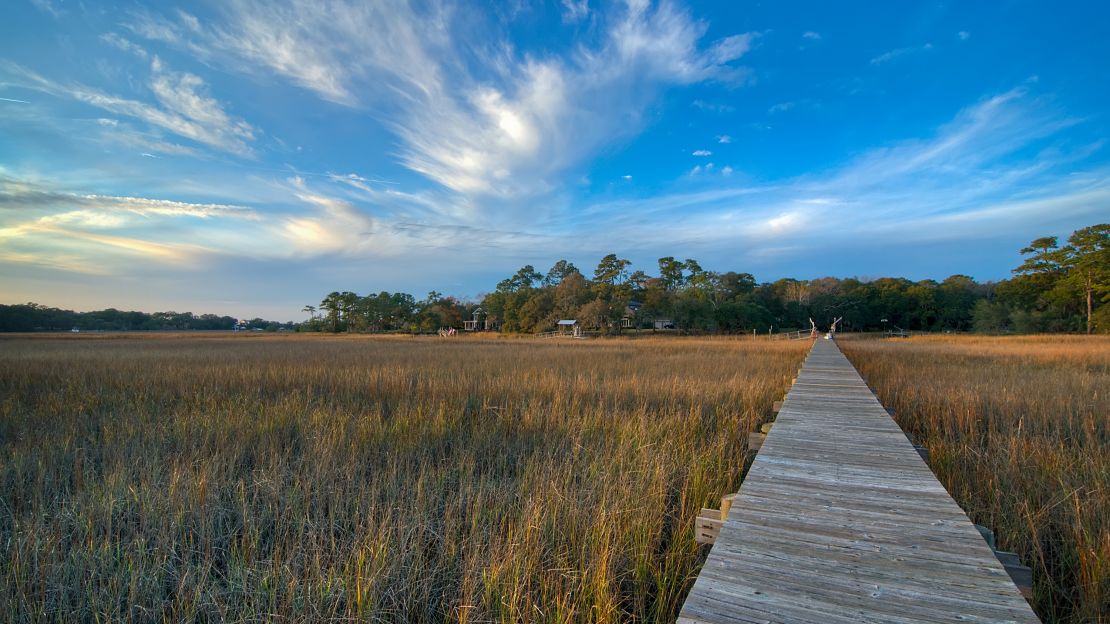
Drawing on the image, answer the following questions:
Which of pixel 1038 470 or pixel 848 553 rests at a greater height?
pixel 848 553

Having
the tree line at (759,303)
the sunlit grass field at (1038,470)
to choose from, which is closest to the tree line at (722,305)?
the tree line at (759,303)

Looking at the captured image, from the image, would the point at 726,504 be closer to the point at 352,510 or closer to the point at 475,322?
the point at 352,510

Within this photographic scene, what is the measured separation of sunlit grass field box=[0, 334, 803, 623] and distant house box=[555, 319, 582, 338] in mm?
42965

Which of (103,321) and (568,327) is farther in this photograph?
(103,321)

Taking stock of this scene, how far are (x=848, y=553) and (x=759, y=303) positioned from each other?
73.6 metres

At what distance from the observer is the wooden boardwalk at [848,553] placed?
5.09ft

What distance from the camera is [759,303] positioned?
224 feet

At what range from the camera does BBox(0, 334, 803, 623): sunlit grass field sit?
238 cm

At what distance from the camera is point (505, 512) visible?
11.2ft

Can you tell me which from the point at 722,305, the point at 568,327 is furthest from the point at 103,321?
the point at 722,305

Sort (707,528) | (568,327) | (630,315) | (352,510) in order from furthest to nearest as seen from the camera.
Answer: (568,327), (630,315), (352,510), (707,528)

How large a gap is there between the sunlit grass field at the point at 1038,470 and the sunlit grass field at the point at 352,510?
0.27 meters

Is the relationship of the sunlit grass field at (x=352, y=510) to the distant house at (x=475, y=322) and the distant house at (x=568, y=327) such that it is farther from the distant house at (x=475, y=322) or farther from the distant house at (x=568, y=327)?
the distant house at (x=475, y=322)

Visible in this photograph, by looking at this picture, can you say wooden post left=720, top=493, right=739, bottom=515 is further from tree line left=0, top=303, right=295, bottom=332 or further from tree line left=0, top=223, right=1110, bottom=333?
tree line left=0, top=303, right=295, bottom=332
